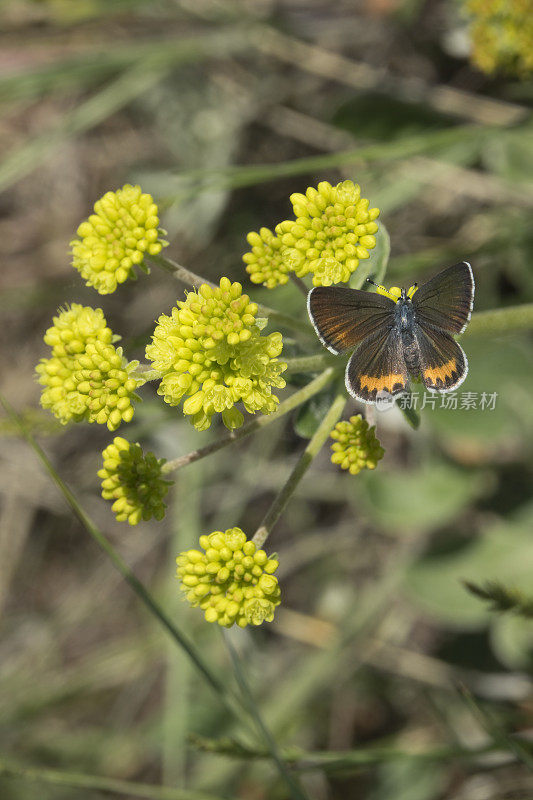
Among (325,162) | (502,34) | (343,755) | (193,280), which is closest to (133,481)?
(193,280)

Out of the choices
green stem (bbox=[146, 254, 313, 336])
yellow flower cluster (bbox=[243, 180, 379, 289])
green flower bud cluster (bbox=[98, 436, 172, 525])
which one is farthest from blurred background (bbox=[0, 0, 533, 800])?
green flower bud cluster (bbox=[98, 436, 172, 525])

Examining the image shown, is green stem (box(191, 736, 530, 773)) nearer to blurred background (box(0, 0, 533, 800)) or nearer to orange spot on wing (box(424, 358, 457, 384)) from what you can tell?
blurred background (box(0, 0, 533, 800))

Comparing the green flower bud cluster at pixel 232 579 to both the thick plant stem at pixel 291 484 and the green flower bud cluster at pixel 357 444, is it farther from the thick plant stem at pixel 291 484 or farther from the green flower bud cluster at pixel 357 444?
the green flower bud cluster at pixel 357 444

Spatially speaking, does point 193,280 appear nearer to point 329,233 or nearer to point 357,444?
point 329,233

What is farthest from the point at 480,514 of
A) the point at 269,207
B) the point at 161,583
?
the point at 269,207

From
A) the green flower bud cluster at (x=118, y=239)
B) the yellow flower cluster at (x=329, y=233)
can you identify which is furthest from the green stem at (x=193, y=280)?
the yellow flower cluster at (x=329, y=233)

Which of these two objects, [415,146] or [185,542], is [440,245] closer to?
[415,146]

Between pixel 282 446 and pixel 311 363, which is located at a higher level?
pixel 311 363
